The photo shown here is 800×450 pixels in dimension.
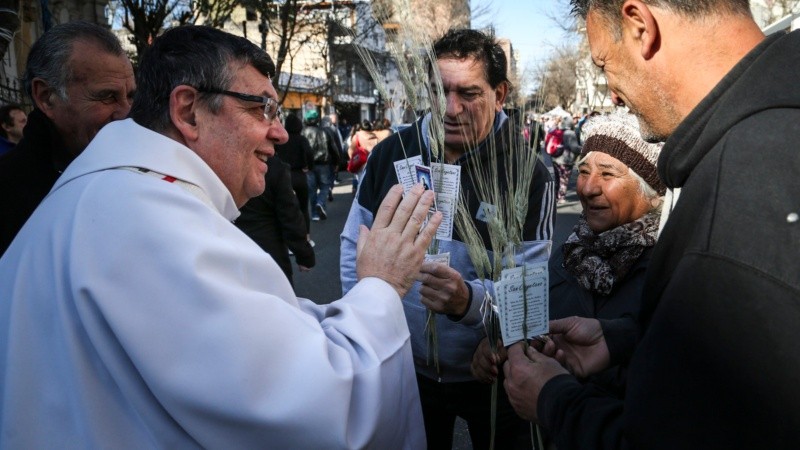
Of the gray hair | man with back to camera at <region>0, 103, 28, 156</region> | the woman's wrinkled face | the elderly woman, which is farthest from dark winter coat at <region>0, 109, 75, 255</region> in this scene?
man with back to camera at <region>0, 103, 28, 156</region>

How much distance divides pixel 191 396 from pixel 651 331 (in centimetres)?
80

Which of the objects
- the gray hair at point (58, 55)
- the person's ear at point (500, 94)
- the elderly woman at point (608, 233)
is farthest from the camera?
the person's ear at point (500, 94)

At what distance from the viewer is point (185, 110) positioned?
1.44 m

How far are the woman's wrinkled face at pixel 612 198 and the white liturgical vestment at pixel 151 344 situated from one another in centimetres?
131

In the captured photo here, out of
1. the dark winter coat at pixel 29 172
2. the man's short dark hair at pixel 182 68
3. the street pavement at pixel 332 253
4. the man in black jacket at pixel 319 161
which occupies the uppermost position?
the man's short dark hair at pixel 182 68

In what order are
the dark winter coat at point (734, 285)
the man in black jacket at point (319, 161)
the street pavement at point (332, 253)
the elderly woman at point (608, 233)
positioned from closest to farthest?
the dark winter coat at point (734, 285) → the elderly woman at point (608, 233) → the street pavement at point (332, 253) → the man in black jacket at point (319, 161)

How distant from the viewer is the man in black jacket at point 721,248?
859 mm

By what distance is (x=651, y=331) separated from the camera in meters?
0.98

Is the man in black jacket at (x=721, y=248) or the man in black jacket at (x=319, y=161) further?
the man in black jacket at (x=319, y=161)

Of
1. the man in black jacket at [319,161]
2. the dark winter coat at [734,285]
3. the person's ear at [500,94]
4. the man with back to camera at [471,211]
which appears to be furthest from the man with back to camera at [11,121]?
the man in black jacket at [319,161]

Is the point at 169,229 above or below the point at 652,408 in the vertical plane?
above

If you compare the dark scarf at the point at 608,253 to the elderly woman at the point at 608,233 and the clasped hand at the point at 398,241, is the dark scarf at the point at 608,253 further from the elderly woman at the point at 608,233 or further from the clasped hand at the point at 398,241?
the clasped hand at the point at 398,241

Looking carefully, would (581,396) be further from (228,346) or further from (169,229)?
(169,229)

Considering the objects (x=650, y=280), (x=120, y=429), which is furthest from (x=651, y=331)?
(x=120, y=429)
